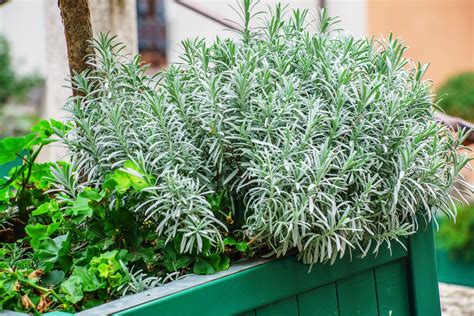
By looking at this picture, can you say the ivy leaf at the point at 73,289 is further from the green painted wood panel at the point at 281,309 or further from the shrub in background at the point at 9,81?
the shrub in background at the point at 9,81

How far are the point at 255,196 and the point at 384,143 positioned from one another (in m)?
0.30

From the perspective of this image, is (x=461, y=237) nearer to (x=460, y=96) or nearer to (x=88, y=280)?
(x=460, y=96)

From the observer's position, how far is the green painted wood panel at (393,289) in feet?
5.54

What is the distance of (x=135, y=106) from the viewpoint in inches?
62.9

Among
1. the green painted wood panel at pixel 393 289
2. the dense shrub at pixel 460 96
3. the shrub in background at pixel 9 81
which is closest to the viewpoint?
the green painted wood panel at pixel 393 289

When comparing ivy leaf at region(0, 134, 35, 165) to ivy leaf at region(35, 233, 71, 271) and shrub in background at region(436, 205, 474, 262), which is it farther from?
shrub in background at region(436, 205, 474, 262)

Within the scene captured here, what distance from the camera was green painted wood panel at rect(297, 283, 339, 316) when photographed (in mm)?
1510

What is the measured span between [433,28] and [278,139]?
884cm

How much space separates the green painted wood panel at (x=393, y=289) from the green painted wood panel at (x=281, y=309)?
0.28 metres

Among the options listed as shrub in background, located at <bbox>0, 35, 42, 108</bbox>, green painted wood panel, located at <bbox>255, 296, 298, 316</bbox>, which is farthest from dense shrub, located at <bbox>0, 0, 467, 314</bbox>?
shrub in background, located at <bbox>0, 35, 42, 108</bbox>

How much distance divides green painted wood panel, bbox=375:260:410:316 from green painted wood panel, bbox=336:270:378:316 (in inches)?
1.0

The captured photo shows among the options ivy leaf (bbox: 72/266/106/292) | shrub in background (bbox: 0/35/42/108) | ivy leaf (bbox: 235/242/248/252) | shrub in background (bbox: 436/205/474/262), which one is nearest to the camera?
ivy leaf (bbox: 72/266/106/292)

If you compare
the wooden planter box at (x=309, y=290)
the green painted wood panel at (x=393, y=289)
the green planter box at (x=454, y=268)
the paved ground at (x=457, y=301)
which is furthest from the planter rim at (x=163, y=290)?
the green planter box at (x=454, y=268)

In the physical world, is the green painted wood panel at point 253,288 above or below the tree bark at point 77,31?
below
